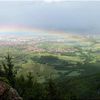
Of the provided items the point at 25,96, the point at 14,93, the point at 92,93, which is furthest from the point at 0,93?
the point at 92,93

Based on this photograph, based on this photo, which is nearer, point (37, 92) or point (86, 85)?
point (37, 92)

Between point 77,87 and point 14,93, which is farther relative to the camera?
point 77,87

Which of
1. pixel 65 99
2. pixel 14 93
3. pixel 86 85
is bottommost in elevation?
pixel 86 85

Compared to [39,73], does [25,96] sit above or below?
above

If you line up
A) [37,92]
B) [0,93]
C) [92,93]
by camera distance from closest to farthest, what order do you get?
1. [0,93]
2. [37,92]
3. [92,93]

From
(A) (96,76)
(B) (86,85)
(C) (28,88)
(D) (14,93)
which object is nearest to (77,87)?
(B) (86,85)

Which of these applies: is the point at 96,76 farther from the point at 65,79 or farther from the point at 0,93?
the point at 0,93

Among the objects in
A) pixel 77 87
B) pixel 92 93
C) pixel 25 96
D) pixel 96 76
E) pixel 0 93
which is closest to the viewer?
pixel 0 93

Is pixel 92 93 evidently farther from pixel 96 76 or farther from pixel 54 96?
pixel 54 96

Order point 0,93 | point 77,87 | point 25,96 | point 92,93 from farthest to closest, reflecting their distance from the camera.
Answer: point 77,87 → point 92,93 → point 25,96 → point 0,93
